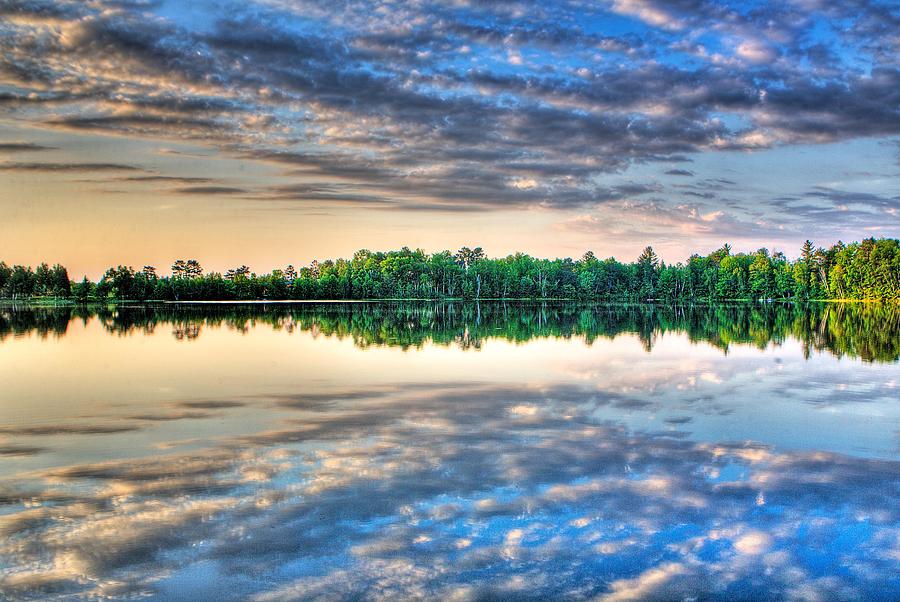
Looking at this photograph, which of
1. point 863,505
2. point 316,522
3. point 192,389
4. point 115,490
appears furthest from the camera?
point 192,389

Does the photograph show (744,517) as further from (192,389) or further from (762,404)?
(192,389)

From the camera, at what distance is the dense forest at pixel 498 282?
157 metres

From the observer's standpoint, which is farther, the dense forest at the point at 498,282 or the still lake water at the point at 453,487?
the dense forest at the point at 498,282

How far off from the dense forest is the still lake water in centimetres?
14790

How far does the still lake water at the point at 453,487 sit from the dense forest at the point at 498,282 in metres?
148

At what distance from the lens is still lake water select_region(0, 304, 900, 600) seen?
6.45 metres

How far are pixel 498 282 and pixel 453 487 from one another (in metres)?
167

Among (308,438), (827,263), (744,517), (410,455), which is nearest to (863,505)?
(744,517)

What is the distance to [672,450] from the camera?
11125mm

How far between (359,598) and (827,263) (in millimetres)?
191273

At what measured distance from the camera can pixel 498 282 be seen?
175250 millimetres

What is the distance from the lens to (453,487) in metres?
8.99

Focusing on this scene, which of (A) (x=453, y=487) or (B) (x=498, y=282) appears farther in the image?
(B) (x=498, y=282)

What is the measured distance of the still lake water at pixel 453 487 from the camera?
6449mm
